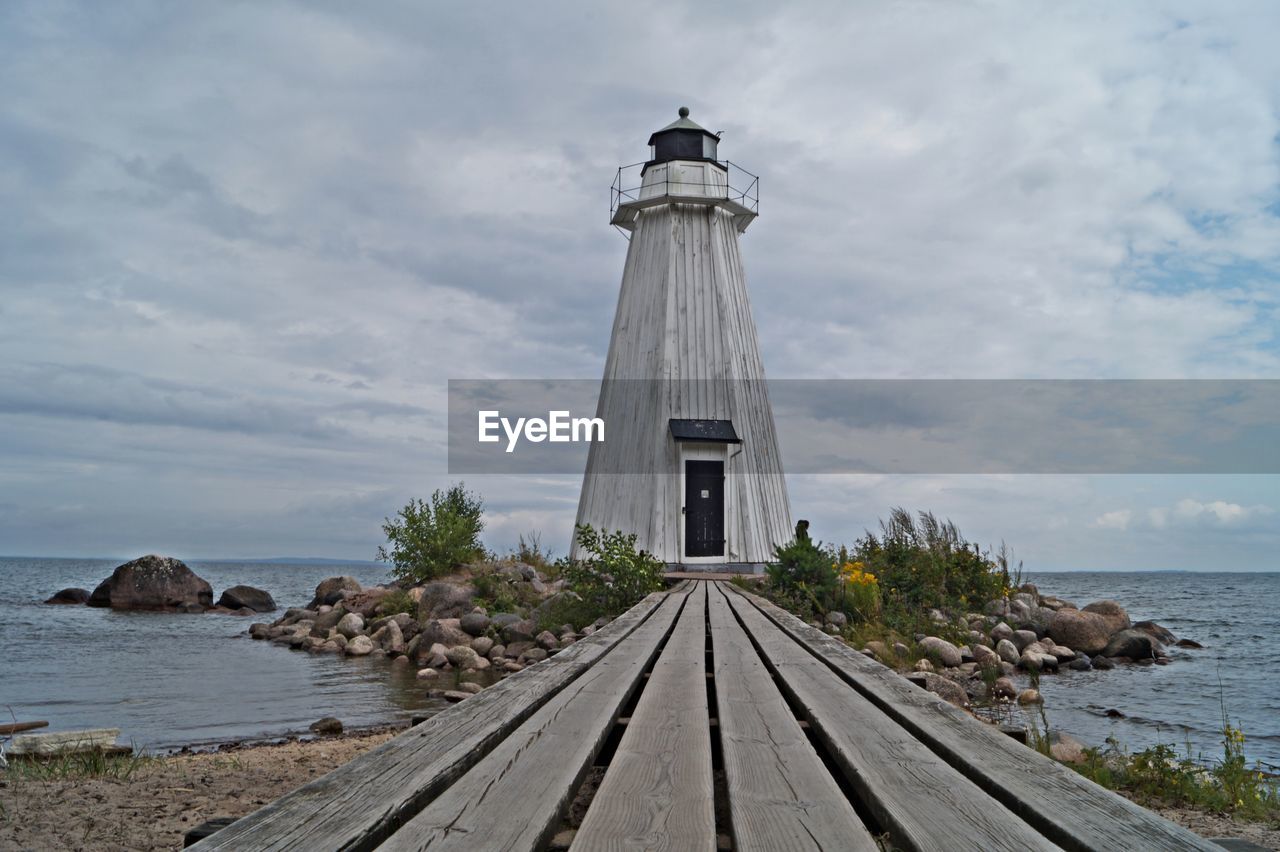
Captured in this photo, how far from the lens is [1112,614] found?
1705 cm

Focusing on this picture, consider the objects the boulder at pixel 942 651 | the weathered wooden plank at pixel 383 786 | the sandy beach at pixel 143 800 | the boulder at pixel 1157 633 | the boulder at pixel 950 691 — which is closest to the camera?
the weathered wooden plank at pixel 383 786

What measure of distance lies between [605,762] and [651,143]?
65.2 ft

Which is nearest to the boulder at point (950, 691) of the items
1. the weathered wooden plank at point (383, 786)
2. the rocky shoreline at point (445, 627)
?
the rocky shoreline at point (445, 627)

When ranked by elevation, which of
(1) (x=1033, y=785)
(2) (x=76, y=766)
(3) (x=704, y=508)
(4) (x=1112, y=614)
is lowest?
(4) (x=1112, y=614)

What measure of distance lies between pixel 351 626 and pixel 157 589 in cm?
1671

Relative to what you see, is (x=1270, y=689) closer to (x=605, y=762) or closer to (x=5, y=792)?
(x=605, y=762)

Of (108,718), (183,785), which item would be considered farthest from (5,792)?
(108,718)

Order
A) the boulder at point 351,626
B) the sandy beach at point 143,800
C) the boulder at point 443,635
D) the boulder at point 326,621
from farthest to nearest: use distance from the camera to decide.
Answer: the boulder at point 326,621
the boulder at point 351,626
the boulder at point 443,635
the sandy beach at point 143,800

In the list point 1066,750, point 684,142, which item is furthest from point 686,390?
point 1066,750

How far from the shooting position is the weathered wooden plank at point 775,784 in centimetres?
228

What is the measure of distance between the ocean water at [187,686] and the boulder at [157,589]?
337 inches

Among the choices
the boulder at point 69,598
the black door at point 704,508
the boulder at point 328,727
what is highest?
the black door at point 704,508

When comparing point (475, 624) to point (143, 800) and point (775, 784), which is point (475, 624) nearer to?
point (143, 800)

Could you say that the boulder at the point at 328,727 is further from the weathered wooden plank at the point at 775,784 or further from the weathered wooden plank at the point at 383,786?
the weathered wooden plank at the point at 775,784
